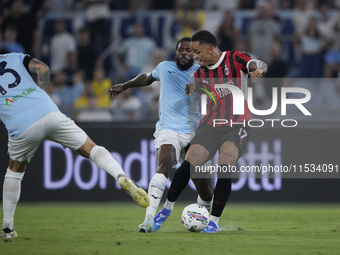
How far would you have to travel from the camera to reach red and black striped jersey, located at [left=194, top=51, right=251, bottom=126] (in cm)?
773

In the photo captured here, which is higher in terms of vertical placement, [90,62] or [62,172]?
[90,62]

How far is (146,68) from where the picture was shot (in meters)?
14.5

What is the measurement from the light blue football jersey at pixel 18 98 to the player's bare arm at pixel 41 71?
11 cm

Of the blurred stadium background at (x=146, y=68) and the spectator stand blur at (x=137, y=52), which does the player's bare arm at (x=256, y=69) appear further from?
the spectator stand blur at (x=137, y=52)

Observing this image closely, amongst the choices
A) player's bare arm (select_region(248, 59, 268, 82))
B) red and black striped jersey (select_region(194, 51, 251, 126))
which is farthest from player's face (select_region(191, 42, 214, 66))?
player's bare arm (select_region(248, 59, 268, 82))

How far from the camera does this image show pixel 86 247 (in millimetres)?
6395

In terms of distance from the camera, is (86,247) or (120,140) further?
(120,140)

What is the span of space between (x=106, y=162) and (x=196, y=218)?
1.26m

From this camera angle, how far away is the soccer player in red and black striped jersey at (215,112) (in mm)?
7672

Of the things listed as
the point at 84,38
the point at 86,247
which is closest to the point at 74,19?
the point at 84,38

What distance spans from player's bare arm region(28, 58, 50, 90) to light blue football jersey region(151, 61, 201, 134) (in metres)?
1.67

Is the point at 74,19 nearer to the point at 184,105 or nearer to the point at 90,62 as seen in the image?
the point at 90,62

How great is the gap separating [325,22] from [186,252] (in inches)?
409

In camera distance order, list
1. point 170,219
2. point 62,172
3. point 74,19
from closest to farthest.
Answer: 1. point 170,219
2. point 62,172
3. point 74,19
